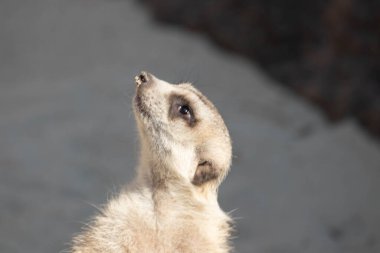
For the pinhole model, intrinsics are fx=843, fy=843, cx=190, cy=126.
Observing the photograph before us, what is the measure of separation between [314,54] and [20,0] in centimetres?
236

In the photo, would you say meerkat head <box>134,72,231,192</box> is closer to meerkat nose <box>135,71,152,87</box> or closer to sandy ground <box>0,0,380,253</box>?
meerkat nose <box>135,71,152,87</box>

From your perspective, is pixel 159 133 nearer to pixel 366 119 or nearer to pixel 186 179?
pixel 186 179

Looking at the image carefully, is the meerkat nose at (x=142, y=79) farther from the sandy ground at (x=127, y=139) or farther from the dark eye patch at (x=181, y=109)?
the sandy ground at (x=127, y=139)

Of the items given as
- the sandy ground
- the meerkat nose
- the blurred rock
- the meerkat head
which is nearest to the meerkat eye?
the meerkat head

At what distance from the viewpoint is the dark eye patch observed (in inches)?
105

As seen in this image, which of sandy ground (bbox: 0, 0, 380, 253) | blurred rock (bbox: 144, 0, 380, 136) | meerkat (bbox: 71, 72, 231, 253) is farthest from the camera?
blurred rock (bbox: 144, 0, 380, 136)

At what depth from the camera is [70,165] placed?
449cm

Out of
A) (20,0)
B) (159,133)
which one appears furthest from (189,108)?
(20,0)

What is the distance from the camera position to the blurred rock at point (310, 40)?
16.0 ft

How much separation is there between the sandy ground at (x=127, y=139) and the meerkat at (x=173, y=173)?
1.30m

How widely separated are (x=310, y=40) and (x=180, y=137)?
9.36 feet

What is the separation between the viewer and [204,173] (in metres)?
2.64

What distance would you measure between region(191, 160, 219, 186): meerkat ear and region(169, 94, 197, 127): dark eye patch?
0.13 metres

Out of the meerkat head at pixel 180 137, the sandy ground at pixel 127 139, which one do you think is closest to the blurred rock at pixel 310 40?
the sandy ground at pixel 127 139
